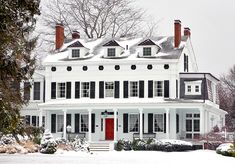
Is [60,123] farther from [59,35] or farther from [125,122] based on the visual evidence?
[59,35]

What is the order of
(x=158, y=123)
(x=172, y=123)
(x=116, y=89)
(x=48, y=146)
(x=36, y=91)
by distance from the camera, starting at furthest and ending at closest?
(x=36, y=91)
(x=116, y=89)
(x=158, y=123)
(x=172, y=123)
(x=48, y=146)

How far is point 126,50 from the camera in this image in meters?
43.9

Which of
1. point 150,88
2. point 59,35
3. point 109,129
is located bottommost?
point 109,129

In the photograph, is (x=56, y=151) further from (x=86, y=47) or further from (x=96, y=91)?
(x=86, y=47)

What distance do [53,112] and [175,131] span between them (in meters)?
9.59

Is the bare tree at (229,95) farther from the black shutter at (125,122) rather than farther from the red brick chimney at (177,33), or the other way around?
the black shutter at (125,122)

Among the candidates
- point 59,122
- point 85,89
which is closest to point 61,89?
point 85,89

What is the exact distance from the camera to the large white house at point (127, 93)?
40.8 meters

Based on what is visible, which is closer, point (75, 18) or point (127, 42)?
point (127, 42)

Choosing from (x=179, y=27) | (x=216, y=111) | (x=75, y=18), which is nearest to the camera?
(x=179, y=27)

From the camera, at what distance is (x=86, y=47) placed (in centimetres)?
4528

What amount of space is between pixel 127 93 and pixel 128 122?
2.15m

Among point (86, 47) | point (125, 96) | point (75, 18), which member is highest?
point (75, 18)

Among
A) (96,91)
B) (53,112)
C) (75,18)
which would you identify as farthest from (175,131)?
(75,18)
